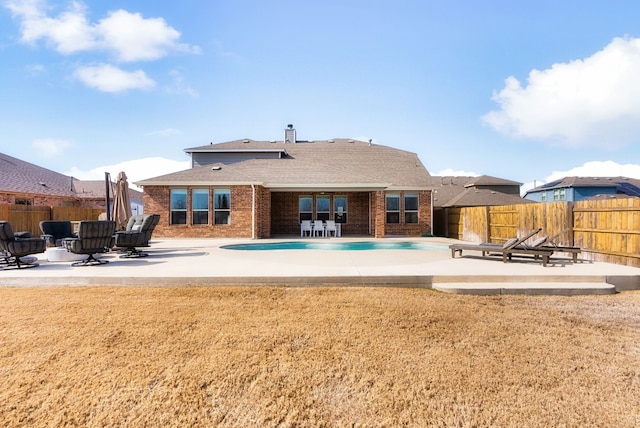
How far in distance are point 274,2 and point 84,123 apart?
11.9 m

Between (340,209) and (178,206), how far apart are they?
9.03 metres

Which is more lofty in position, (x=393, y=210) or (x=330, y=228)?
(x=393, y=210)

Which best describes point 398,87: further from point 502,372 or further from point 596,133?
point 596,133

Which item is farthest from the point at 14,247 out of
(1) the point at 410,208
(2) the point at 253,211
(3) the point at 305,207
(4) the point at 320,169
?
(1) the point at 410,208

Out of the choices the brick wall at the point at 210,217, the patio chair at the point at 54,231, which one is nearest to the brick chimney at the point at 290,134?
the brick wall at the point at 210,217

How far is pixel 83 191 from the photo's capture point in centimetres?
3030

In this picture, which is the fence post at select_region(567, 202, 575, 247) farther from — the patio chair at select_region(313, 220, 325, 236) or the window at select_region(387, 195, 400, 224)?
the patio chair at select_region(313, 220, 325, 236)

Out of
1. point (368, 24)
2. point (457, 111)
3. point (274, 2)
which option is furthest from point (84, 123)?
point (457, 111)

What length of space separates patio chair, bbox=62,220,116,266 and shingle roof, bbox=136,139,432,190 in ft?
26.2

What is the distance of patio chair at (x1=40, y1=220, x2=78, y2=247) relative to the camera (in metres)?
11.1

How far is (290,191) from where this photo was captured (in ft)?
61.5

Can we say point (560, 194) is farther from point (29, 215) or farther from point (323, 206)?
point (29, 215)

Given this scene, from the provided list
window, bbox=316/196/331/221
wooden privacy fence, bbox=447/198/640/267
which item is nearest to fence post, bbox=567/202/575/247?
wooden privacy fence, bbox=447/198/640/267

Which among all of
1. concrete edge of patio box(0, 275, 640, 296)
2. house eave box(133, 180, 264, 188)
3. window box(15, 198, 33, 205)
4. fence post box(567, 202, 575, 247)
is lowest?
concrete edge of patio box(0, 275, 640, 296)
